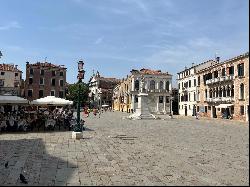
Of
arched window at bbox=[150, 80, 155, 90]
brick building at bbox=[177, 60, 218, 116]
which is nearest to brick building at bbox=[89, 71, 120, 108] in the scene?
arched window at bbox=[150, 80, 155, 90]

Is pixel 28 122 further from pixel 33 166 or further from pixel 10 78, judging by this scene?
pixel 10 78

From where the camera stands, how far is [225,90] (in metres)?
52.0

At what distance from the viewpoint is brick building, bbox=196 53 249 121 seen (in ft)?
152

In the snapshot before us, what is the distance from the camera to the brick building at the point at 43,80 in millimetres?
75438

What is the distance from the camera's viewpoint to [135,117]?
141 feet

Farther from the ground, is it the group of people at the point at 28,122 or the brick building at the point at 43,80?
the brick building at the point at 43,80

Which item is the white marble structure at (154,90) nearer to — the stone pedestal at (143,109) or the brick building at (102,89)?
the stone pedestal at (143,109)

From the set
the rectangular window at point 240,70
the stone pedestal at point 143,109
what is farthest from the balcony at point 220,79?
the stone pedestal at point 143,109

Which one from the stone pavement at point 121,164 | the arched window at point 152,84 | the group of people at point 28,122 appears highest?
the arched window at point 152,84

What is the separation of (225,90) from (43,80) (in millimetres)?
43647

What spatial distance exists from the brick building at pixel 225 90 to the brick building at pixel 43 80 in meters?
34.0

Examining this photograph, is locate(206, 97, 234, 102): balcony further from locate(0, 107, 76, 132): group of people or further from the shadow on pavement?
the shadow on pavement

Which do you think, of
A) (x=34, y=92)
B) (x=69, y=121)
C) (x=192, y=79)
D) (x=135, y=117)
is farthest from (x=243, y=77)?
(x=34, y=92)

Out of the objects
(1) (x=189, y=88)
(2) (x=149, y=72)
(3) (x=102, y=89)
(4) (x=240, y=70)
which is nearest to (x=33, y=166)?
(4) (x=240, y=70)
